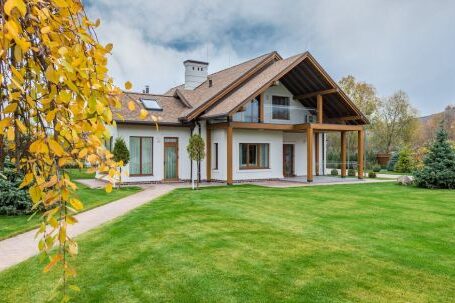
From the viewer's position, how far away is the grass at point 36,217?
28.2 ft

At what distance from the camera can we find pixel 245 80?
21.8 m

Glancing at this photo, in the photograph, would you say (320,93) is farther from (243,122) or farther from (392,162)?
(392,162)

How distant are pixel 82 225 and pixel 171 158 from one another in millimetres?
11034

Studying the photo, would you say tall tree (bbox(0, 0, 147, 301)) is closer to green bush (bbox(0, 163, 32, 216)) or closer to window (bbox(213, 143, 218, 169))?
green bush (bbox(0, 163, 32, 216))

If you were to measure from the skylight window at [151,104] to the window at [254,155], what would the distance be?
16.5 ft

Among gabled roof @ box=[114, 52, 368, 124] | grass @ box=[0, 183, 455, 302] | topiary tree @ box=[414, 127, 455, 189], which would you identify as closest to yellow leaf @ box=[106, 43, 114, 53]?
grass @ box=[0, 183, 455, 302]

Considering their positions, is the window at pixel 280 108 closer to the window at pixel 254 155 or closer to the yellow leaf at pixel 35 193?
the window at pixel 254 155

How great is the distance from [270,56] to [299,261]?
721 inches

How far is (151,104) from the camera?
20828 millimetres

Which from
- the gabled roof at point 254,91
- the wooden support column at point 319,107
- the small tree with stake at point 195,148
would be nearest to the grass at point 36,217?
the small tree with stake at point 195,148

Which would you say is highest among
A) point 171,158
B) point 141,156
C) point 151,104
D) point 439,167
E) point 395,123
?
point 395,123

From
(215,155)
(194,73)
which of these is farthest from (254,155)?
(194,73)

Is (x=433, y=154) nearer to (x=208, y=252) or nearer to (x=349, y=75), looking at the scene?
(x=208, y=252)

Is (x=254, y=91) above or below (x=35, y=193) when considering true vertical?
above
